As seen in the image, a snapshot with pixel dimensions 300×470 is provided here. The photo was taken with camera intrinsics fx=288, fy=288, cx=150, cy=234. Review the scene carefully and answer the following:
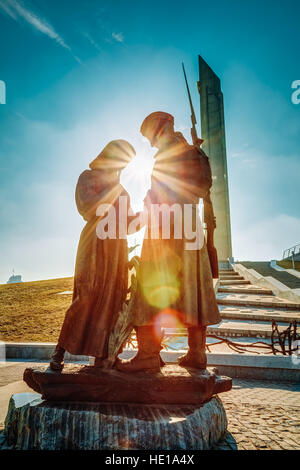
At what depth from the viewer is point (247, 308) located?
1295cm

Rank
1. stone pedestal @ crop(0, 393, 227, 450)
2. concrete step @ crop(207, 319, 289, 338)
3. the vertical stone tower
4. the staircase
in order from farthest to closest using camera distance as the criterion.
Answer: the vertical stone tower, the staircase, concrete step @ crop(207, 319, 289, 338), stone pedestal @ crop(0, 393, 227, 450)

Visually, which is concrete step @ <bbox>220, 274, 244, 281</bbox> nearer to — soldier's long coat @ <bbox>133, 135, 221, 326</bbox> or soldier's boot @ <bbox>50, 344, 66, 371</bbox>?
soldier's long coat @ <bbox>133, 135, 221, 326</bbox>

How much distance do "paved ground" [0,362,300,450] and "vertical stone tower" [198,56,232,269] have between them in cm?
2804

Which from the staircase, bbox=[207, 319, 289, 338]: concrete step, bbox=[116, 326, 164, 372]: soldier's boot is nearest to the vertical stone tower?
the staircase

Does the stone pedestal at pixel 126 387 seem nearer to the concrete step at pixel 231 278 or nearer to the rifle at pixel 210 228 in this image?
the rifle at pixel 210 228

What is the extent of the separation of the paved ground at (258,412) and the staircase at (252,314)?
376 centimetres

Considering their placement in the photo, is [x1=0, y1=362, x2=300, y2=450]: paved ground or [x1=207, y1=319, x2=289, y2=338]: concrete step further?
[x1=207, y1=319, x2=289, y2=338]: concrete step

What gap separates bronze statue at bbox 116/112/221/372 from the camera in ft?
9.61

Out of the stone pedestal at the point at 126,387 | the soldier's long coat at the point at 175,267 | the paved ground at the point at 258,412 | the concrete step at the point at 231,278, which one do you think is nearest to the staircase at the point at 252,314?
the paved ground at the point at 258,412

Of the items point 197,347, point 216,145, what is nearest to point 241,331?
point 197,347

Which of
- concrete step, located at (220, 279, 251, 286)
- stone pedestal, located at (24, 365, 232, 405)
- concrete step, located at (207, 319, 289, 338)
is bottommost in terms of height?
concrete step, located at (207, 319, 289, 338)

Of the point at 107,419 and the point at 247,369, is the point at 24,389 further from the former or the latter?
the point at 247,369

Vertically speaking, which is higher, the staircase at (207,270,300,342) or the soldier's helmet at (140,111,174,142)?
the soldier's helmet at (140,111,174,142)

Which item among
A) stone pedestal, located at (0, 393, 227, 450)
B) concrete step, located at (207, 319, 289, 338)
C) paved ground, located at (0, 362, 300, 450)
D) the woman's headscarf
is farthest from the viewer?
concrete step, located at (207, 319, 289, 338)
